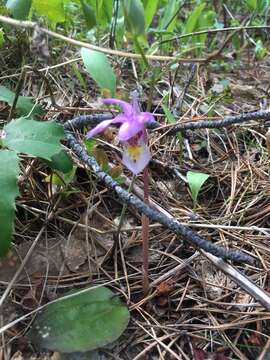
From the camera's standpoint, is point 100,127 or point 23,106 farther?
point 23,106

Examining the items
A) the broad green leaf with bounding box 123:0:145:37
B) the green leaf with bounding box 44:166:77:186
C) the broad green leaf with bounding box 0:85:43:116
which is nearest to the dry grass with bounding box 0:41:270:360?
the green leaf with bounding box 44:166:77:186

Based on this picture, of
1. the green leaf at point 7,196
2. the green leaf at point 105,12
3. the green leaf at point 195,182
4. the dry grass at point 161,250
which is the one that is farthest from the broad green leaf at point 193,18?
the green leaf at point 7,196

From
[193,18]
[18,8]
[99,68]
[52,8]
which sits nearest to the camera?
[99,68]

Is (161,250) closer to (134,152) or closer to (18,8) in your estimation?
(134,152)

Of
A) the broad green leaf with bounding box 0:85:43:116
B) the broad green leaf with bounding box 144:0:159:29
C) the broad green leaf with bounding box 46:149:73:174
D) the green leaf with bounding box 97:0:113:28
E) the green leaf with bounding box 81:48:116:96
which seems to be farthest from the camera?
the broad green leaf with bounding box 144:0:159:29

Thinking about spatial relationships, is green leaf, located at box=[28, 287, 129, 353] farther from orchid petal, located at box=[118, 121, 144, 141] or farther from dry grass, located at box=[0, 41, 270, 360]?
orchid petal, located at box=[118, 121, 144, 141]

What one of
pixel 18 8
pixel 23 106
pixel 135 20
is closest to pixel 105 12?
pixel 18 8
